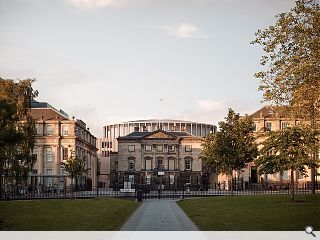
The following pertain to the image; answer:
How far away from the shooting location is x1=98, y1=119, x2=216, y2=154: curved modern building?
41828mm

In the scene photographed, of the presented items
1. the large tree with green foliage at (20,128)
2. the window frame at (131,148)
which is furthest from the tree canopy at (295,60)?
the window frame at (131,148)

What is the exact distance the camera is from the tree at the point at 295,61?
1574 cm

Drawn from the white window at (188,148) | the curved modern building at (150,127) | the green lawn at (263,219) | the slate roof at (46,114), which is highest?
the slate roof at (46,114)

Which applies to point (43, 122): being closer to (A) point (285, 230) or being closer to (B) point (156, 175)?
(B) point (156, 175)

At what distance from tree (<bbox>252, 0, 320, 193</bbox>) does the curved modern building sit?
57.9 ft

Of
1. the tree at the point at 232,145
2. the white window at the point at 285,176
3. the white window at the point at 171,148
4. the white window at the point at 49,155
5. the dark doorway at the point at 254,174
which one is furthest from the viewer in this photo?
the white window at the point at 171,148

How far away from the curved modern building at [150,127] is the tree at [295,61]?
57.9ft

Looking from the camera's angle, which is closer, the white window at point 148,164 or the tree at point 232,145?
the tree at point 232,145

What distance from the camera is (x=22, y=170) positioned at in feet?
112

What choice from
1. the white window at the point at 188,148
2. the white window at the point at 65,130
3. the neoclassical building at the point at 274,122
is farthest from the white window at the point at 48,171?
the neoclassical building at the point at 274,122

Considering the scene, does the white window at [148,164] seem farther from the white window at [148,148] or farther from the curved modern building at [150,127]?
the curved modern building at [150,127]

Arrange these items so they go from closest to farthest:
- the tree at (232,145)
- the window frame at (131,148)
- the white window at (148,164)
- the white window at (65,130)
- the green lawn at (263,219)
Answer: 1. the green lawn at (263,219)
2. the tree at (232,145)
3. the white window at (65,130)
4. the white window at (148,164)
5. the window frame at (131,148)

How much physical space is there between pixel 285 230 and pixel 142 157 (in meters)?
63.9

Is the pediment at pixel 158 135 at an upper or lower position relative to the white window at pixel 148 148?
upper
